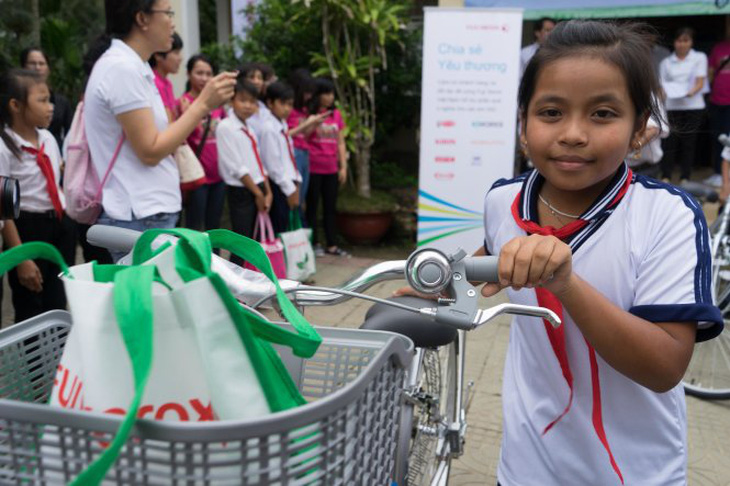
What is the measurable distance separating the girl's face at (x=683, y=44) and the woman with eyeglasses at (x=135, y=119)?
6399 mm

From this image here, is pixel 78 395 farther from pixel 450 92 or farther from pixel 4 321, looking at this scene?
pixel 450 92

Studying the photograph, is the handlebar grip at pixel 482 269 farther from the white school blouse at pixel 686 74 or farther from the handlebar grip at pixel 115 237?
the white school blouse at pixel 686 74

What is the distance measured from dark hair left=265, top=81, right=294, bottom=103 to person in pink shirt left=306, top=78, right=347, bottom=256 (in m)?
0.65

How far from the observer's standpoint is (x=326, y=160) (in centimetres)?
636

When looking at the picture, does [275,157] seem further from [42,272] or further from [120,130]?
[120,130]

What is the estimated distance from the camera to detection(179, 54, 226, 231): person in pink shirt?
16.1 feet

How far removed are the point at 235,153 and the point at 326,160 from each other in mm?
1723

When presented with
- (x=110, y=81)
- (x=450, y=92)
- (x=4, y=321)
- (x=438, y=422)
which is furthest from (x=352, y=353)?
(x=450, y=92)

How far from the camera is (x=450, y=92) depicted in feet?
18.4

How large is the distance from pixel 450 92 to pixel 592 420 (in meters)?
4.60

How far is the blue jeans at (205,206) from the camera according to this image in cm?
491

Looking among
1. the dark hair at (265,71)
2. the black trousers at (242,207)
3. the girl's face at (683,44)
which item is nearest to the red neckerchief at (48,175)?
the black trousers at (242,207)

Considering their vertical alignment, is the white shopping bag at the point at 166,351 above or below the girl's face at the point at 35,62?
below

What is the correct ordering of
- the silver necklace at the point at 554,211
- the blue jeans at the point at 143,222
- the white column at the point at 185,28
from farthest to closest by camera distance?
the white column at the point at 185,28 → the blue jeans at the point at 143,222 → the silver necklace at the point at 554,211
